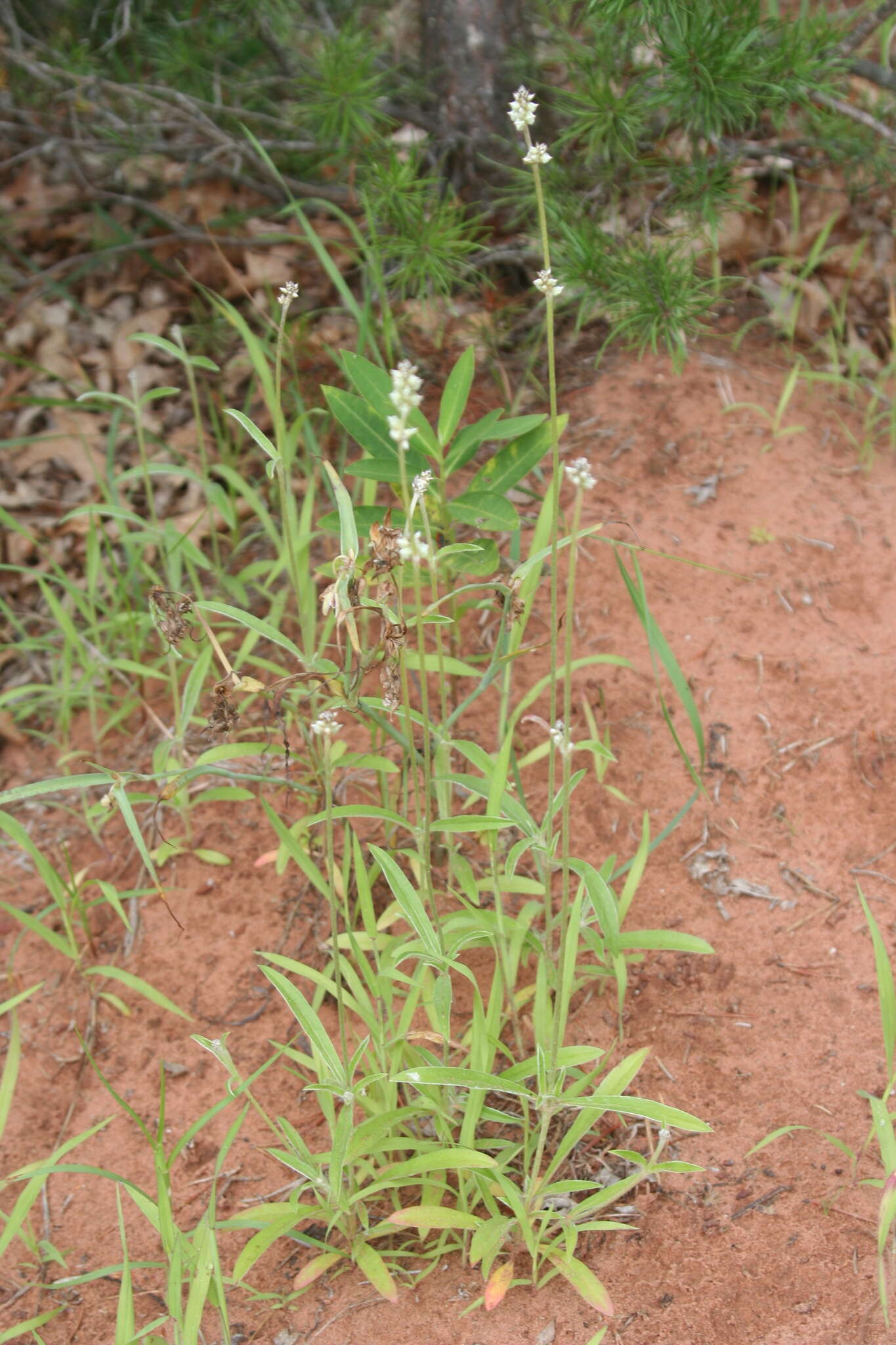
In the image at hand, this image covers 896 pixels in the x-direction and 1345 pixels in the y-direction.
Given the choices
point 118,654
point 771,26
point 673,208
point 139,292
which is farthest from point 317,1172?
point 139,292

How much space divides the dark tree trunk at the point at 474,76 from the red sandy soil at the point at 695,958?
640mm

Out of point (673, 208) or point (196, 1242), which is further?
point (673, 208)

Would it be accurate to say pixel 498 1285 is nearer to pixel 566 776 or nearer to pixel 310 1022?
pixel 310 1022

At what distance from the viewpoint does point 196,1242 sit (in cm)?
142

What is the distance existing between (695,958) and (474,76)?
2.21 metres

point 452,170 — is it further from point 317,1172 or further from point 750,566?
point 317,1172

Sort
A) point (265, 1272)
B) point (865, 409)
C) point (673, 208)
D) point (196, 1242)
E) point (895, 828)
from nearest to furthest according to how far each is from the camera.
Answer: point (196, 1242) → point (265, 1272) → point (895, 828) → point (673, 208) → point (865, 409)

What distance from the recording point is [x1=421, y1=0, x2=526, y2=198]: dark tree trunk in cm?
277

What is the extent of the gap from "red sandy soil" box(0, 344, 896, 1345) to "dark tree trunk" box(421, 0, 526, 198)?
2.10 ft

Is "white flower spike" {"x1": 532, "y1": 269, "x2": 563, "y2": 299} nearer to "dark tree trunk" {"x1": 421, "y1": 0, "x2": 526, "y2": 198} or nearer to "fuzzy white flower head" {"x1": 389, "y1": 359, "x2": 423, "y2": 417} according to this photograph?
"fuzzy white flower head" {"x1": 389, "y1": 359, "x2": 423, "y2": 417}

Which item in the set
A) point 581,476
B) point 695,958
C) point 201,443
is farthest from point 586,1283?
point 201,443

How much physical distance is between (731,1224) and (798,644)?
46.3 inches

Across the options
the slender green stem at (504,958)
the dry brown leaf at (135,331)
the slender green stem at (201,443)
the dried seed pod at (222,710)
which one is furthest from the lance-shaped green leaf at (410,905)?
the dry brown leaf at (135,331)

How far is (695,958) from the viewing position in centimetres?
186
